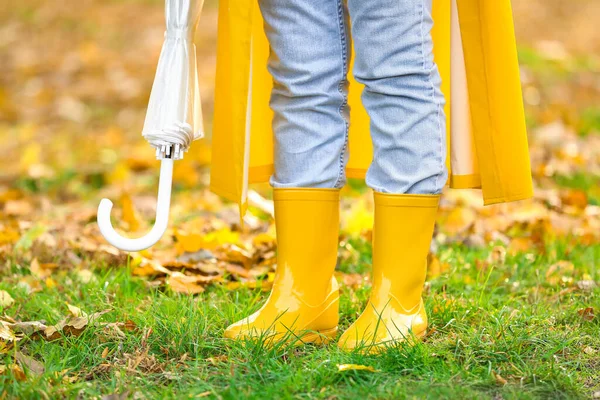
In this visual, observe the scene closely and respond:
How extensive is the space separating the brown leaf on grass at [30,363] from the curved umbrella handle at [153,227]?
10.6 inches

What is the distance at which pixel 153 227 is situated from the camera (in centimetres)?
149

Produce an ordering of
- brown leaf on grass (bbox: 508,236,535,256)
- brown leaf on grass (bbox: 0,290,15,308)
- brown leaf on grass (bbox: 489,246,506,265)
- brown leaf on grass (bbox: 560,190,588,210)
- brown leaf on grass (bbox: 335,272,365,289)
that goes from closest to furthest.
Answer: brown leaf on grass (bbox: 0,290,15,308)
brown leaf on grass (bbox: 335,272,365,289)
brown leaf on grass (bbox: 489,246,506,265)
brown leaf on grass (bbox: 508,236,535,256)
brown leaf on grass (bbox: 560,190,588,210)

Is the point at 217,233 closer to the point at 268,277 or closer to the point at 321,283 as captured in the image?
the point at 268,277

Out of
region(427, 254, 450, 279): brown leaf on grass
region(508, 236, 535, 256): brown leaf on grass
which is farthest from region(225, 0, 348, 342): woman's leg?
region(508, 236, 535, 256): brown leaf on grass

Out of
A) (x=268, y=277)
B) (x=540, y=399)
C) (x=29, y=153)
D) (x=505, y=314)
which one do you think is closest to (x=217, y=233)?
(x=268, y=277)

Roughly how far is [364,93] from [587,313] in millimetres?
722

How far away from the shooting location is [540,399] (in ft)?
4.32

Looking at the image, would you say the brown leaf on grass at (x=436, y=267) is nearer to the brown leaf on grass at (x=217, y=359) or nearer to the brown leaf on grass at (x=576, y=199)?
Result: the brown leaf on grass at (x=217, y=359)

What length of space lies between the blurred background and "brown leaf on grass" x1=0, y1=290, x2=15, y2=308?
0.43 m

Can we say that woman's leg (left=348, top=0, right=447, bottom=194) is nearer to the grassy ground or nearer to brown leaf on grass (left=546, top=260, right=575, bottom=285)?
the grassy ground

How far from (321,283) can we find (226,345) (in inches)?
10.3

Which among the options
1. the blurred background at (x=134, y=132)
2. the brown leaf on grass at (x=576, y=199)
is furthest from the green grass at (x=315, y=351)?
the brown leaf on grass at (x=576, y=199)

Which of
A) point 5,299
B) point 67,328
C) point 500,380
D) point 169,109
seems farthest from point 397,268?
point 5,299

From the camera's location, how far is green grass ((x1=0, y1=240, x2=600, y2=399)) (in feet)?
4.37
